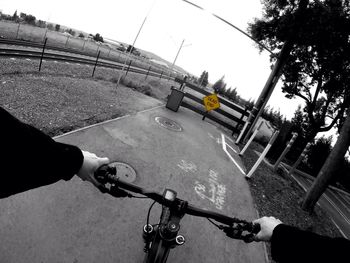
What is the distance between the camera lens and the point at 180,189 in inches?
221

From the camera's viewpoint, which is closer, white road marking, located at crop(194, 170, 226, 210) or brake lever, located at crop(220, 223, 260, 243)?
brake lever, located at crop(220, 223, 260, 243)

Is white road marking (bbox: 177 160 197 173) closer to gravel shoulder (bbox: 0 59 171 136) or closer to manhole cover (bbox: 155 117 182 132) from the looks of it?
manhole cover (bbox: 155 117 182 132)

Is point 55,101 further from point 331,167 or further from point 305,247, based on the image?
point 331,167

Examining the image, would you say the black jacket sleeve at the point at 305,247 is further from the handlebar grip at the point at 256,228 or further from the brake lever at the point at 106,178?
the brake lever at the point at 106,178

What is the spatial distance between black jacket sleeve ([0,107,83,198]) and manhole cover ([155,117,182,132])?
800 cm

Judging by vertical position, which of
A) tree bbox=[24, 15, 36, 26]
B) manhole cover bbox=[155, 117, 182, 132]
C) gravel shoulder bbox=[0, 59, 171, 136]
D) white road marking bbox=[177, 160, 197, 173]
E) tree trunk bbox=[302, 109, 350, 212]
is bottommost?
tree bbox=[24, 15, 36, 26]

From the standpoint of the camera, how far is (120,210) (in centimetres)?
422

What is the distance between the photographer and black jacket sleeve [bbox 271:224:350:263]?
5.07 ft

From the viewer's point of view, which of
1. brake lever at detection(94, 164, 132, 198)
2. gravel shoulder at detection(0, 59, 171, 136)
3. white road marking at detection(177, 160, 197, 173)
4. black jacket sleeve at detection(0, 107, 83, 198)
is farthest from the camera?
white road marking at detection(177, 160, 197, 173)

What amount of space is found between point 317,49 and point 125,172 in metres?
17.3

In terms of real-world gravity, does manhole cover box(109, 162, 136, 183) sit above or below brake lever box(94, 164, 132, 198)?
below

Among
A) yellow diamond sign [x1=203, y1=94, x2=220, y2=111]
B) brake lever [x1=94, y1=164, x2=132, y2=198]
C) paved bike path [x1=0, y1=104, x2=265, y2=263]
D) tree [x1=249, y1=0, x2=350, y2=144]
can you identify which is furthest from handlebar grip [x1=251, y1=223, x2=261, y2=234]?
tree [x1=249, y1=0, x2=350, y2=144]

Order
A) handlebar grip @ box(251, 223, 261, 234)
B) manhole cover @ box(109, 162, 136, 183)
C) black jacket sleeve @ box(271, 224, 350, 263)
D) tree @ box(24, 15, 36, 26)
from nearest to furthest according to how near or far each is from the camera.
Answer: black jacket sleeve @ box(271, 224, 350, 263)
handlebar grip @ box(251, 223, 261, 234)
manhole cover @ box(109, 162, 136, 183)
tree @ box(24, 15, 36, 26)

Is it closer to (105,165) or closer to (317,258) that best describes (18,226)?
(105,165)
